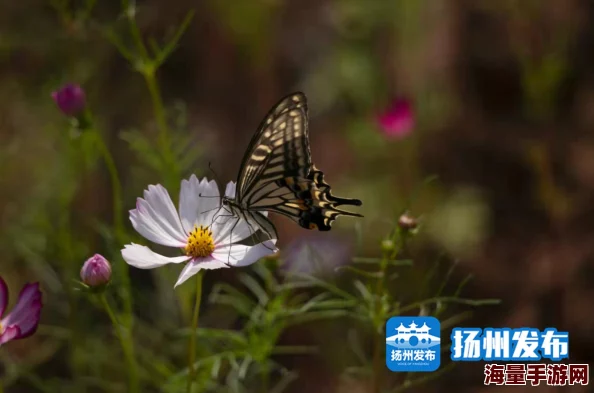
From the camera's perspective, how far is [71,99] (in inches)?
34.8

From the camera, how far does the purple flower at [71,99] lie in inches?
34.4

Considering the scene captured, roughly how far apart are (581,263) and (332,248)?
0.52 metres

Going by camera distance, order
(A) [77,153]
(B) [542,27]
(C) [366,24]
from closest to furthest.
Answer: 1. (A) [77,153]
2. (B) [542,27]
3. (C) [366,24]

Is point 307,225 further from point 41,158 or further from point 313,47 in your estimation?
point 313,47

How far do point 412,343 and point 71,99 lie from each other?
0.51 meters

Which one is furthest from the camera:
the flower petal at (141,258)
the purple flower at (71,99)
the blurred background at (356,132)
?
the blurred background at (356,132)

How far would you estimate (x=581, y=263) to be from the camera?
59.5 inches

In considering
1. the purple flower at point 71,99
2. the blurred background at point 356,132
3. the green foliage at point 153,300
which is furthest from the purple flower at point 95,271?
the blurred background at point 356,132

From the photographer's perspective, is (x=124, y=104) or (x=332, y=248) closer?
(x=332, y=248)

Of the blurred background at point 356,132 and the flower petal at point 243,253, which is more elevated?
the blurred background at point 356,132

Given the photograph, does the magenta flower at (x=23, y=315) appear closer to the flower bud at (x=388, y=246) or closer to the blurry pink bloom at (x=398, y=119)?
the flower bud at (x=388, y=246)

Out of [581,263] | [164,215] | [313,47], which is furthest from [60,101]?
[313,47]

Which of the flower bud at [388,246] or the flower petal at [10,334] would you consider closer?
the flower petal at [10,334]

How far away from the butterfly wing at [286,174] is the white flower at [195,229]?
0.03 m
